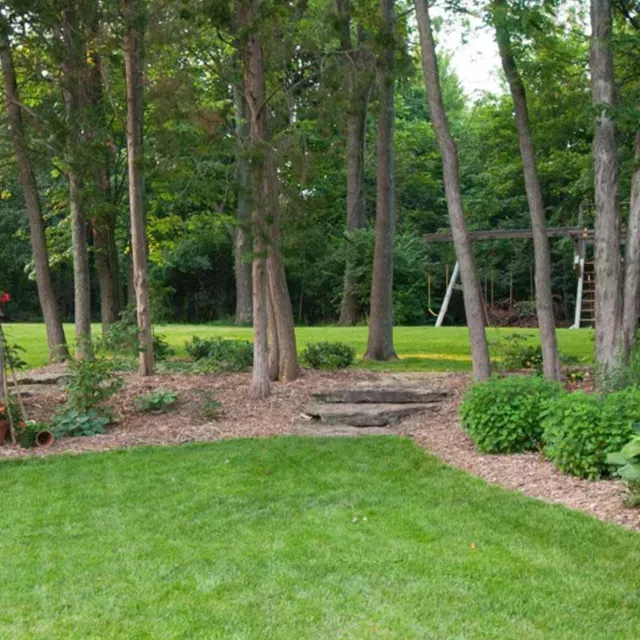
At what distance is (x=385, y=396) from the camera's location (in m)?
8.95

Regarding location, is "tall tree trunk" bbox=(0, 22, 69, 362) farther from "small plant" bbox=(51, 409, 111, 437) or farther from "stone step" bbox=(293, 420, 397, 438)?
"stone step" bbox=(293, 420, 397, 438)

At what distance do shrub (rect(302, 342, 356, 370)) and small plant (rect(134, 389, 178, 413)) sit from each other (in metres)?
3.02

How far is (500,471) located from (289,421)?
2.85 m

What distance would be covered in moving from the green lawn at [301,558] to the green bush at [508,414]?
0.60 m

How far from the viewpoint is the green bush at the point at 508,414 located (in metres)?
6.47

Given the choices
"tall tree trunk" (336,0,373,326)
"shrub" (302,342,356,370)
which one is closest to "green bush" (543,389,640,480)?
"tall tree trunk" (336,0,373,326)

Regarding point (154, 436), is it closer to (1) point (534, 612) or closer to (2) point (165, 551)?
(2) point (165, 551)

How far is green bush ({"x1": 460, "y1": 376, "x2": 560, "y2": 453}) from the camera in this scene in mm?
6473

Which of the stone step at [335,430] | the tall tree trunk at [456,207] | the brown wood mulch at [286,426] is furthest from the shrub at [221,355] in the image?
the tall tree trunk at [456,207]

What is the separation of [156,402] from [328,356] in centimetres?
338

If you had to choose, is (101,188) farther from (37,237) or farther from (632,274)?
(632,274)

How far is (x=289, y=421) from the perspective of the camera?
8.30 m

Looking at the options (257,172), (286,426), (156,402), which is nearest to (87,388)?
(156,402)

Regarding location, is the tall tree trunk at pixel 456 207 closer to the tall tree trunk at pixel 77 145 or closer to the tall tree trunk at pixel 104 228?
the tall tree trunk at pixel 77 145
